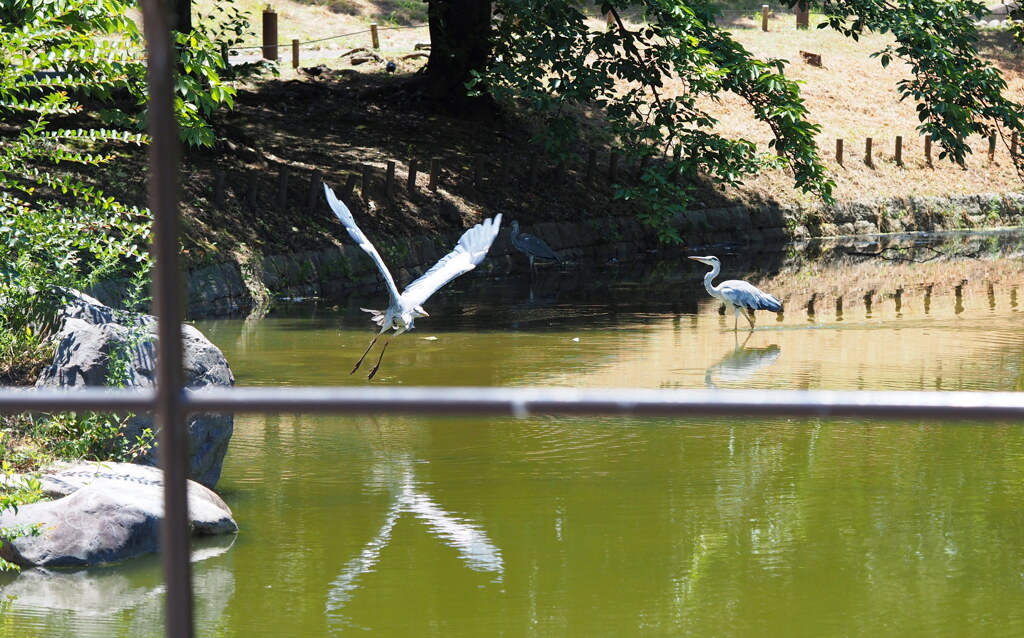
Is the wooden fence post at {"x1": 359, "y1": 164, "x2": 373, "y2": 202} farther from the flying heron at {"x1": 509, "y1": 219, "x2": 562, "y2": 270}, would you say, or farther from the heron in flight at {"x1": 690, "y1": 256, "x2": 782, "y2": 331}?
the heron in flight at {"x1": 690, "y1": 256, "x2": 782, "y2": 331}

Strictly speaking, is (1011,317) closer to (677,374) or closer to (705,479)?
(677,374)

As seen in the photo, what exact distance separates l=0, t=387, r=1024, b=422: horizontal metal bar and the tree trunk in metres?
17.6

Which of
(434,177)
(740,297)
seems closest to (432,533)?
(740,297)

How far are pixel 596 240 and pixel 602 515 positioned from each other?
1255 cm

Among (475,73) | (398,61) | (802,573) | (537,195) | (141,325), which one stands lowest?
(802,573)

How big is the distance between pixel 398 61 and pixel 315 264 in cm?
1023

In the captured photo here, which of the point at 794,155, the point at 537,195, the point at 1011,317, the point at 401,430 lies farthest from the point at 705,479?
the point at 537,195

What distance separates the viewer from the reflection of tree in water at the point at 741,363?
953 cm

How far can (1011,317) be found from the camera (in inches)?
488

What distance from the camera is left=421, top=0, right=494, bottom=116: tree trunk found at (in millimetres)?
19281

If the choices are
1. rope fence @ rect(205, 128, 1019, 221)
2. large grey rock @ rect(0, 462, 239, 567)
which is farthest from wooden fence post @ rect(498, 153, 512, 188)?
large grey rock @ rect(0, 462, 239, 567)

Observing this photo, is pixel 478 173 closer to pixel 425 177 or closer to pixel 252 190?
pixel 425 177

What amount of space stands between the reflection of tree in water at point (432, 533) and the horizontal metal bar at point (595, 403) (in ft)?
12.1

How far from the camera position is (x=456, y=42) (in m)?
19.6
